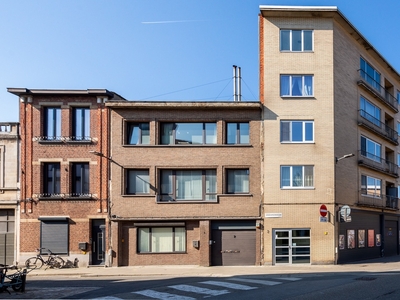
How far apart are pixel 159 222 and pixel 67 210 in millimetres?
4966

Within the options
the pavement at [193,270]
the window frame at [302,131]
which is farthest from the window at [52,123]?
the window frame at [302,131]

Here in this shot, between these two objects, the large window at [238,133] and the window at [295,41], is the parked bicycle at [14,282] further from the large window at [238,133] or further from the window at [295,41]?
the window at [295,41]

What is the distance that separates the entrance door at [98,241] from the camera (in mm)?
25781

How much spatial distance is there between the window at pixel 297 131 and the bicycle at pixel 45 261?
13625 millimetres

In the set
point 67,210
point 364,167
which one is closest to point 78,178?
point 67,210

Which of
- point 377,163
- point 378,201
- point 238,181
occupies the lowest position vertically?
point 378,201

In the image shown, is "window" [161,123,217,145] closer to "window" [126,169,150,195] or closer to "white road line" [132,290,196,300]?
"window" [126,169,150,195]

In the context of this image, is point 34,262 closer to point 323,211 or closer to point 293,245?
point 293,245

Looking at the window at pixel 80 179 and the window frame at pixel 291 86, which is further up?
the window frame at pixel 291 86

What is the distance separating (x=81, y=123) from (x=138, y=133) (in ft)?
10.3

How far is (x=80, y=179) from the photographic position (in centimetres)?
2612

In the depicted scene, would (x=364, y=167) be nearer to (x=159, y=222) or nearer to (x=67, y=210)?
(x=159, y=222)

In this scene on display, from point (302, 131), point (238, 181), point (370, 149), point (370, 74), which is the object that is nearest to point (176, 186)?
point (238, 181)

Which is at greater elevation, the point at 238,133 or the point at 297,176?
the point at 238,133
